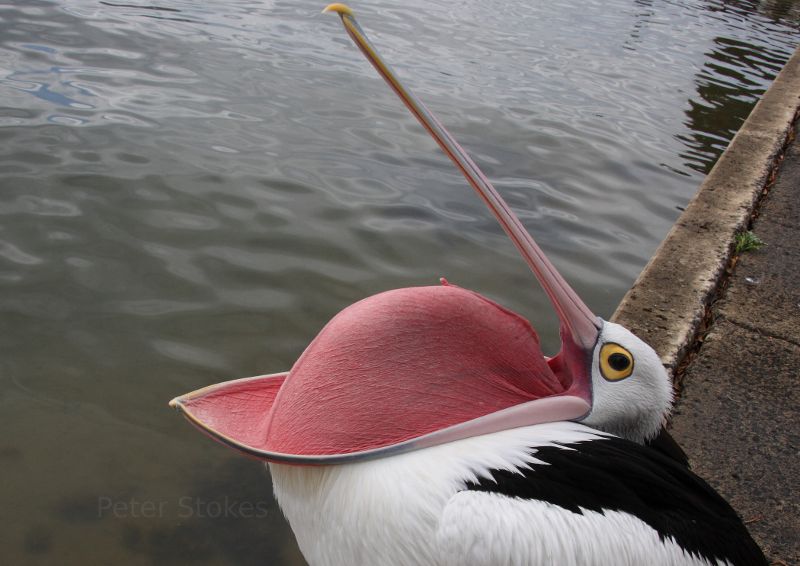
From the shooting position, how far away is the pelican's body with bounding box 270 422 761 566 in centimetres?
135

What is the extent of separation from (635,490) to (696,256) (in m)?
2.25

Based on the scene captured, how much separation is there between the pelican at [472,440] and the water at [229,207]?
101cm

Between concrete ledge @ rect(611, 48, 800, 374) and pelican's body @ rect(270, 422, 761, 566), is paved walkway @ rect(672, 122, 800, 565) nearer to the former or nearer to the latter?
concrete ledge @ rect(611, 48, 800, 374)

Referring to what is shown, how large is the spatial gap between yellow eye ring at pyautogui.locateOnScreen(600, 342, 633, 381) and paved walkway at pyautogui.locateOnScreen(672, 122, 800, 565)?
0.85m

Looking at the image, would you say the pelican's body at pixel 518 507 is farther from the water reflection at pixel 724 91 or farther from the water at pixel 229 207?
the water reflection at pixel 724 91

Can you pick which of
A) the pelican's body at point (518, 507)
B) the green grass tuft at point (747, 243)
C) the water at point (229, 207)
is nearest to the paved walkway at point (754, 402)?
the green grass tuft at point (747, 243)

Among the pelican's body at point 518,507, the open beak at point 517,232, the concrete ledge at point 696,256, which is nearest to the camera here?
the pelican's body at point 518,507

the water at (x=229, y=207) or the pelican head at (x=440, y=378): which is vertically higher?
the pelican head at (x=440, y=378)

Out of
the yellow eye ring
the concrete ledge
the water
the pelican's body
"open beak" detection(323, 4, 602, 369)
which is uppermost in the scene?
"open beak" detection(323, 4, 602, 369)

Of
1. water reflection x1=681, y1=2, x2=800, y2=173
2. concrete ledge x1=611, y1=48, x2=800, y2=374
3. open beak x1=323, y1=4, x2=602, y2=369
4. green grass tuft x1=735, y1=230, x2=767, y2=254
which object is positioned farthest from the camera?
water reflection x1=681, y1=2, x2=800, y2=173

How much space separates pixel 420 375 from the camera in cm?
156

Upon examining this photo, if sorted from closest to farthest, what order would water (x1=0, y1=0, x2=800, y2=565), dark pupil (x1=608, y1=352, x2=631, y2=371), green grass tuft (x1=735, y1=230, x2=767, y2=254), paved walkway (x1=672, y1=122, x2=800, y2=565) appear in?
dark pupil (x1=608, y1=352, x2=631, y2=371)
paved walkway (x1=672, y1=122, x2=800, y2=565)
water (x1=0, y1=0, x2=800, y2=565)
green grass tuft (x1=735, y1=230, x2=767, y2=254)

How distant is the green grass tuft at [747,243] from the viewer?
3.69 metres

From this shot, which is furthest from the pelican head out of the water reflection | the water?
the water reflection
